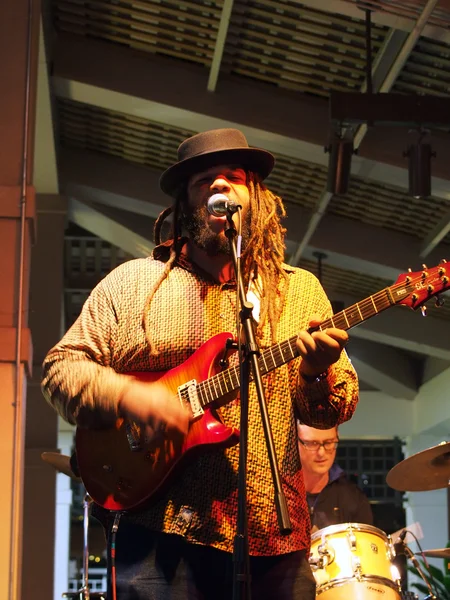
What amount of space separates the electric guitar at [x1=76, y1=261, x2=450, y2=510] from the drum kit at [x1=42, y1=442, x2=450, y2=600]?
2.63 metres

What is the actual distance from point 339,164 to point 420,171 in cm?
52

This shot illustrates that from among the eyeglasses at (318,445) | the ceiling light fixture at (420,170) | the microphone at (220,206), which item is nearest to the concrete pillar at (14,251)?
the microphone at (220,206)

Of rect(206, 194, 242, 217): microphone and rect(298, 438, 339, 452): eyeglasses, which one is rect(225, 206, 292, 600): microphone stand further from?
rect(298, 438, 339, 452): eyeglasses

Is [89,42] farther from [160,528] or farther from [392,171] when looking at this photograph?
[160,528]

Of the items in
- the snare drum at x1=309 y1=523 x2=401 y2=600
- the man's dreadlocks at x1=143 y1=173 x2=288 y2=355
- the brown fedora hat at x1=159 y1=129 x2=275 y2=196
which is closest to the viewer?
the man's dreadlocks at x1=143 y1=173 x2=288 y2=355

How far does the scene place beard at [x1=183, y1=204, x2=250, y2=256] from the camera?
8.65 feet

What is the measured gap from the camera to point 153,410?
7.63 ft

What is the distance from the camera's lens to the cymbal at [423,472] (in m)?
5.31

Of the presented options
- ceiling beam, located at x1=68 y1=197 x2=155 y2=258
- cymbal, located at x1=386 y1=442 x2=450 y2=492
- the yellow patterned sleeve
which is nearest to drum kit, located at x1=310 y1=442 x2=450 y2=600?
cymbal, located at x1=386 y1=442 x2=450 y2=492

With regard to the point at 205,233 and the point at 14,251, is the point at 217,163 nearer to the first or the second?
the point at 205,233

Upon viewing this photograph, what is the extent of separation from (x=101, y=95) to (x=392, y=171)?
225cm

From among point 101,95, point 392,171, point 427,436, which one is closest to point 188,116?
point 101,95

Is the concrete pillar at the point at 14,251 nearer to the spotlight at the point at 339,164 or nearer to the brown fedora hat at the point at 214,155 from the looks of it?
the brown fedora hat at the point at 214,155

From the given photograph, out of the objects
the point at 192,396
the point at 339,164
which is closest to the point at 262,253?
the point at 192,396
